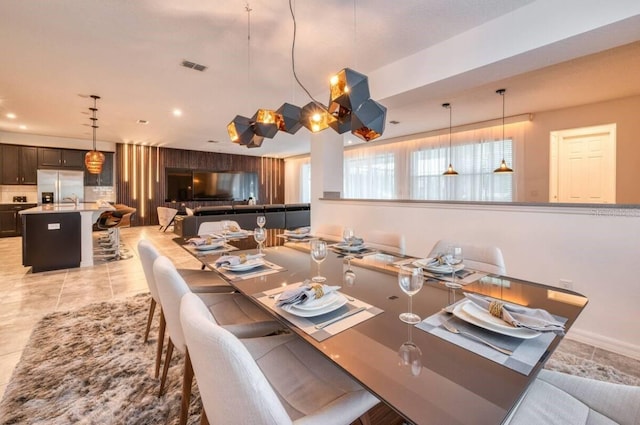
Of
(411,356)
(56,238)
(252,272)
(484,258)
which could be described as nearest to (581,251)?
(484,258)

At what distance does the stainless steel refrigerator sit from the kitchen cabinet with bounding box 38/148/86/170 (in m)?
0.16

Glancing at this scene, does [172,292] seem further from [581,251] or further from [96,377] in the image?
[581,251]

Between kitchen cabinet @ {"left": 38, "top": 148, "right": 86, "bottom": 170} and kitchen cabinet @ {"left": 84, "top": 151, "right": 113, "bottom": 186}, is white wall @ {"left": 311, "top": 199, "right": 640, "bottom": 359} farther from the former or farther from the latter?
kitchen cabinet @ {"left": 38, "top": 148, "right": 86, "bottom": 170}

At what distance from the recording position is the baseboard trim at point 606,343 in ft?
6.89

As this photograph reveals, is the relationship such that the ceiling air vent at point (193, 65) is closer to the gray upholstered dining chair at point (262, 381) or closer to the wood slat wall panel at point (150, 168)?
the gray upholstered dining chair at point (262, 381)

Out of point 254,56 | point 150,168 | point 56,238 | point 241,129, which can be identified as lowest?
point 56,238

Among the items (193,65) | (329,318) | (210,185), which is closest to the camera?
(329,318)

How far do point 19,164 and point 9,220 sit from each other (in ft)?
4.56

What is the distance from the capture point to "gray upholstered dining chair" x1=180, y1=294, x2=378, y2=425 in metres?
0.64

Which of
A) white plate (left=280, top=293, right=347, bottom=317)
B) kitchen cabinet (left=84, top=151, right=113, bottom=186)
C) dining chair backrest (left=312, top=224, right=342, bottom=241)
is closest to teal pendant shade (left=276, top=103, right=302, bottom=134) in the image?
dining chair backrest (left=312, top=224, right=342, bottom=241)

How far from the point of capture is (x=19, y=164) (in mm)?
7070

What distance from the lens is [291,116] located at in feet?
7.41

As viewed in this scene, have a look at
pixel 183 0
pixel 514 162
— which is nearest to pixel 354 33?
pixel 183 0

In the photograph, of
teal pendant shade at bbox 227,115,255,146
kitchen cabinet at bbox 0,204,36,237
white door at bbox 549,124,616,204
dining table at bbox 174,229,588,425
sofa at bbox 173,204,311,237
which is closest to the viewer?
dining table at bbox 174,229,588,425
